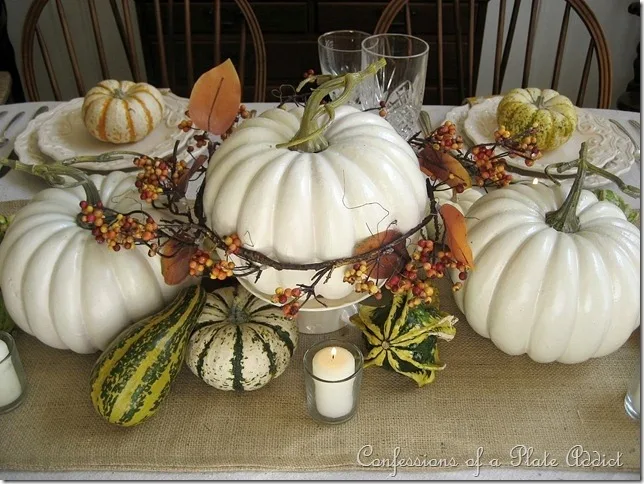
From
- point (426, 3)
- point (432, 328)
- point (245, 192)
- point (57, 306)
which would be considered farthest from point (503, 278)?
point (426, 3)

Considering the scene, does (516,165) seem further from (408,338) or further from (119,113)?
(119,113)

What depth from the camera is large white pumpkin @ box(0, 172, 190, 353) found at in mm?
725

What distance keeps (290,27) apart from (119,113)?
1.34m

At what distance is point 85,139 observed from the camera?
1212 mm

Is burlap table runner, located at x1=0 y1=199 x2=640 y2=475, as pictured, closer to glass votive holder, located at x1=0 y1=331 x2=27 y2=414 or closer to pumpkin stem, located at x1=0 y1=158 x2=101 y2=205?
glass votive holder, located at x1=0 y1=331 x2=27 y2=414

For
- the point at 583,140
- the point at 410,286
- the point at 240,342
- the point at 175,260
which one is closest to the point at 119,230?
the point at 175,260

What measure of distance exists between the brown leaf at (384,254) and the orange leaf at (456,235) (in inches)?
2.0

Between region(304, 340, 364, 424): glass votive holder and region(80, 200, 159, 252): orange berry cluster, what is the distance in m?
0.23

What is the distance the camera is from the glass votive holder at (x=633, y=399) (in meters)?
0.71

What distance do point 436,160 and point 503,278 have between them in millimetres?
160

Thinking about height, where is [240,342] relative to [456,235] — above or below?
below

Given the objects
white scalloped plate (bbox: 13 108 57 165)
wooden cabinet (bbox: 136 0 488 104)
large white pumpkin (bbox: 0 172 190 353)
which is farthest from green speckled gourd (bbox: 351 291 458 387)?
wooden cabinet (bbox: 136 0 488 104)

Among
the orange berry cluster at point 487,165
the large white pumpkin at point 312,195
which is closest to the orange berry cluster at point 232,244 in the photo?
the large white pumpkin at point 312,195

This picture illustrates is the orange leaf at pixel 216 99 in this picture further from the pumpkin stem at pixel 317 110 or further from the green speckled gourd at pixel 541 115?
the green speckled gourd at pixel 541 115
